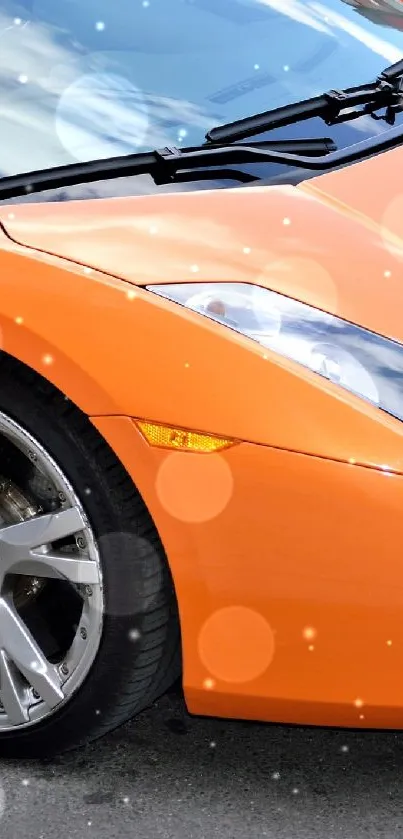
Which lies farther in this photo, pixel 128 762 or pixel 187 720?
pixel 187 720

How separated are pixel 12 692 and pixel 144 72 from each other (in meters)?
1.47

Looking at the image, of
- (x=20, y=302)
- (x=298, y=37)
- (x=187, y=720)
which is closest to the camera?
(x=20, y=302)

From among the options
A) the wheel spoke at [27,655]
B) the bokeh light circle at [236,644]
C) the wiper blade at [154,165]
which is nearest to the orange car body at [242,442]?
the bokeh light circle at [236,644]

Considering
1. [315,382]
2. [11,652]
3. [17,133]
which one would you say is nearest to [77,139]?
[17,133]

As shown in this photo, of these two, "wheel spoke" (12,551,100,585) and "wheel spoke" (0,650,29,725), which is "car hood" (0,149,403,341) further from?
"wheel spoke" (0,650,29,725)

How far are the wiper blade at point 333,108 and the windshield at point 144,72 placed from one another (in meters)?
0.04

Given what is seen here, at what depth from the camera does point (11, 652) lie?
100 inches

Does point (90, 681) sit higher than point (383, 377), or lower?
lower

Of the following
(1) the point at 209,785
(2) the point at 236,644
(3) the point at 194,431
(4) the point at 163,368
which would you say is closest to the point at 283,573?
(2) the point at 236,644

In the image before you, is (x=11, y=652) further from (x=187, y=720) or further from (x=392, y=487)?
(x=392, y=487)

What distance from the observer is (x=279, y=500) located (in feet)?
7.09

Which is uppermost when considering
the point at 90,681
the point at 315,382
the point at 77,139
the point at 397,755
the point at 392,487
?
the point at 77,139

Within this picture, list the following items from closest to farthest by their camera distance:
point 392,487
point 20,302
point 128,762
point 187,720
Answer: point 392,487 → point 20,302 → point 128,762 → point 187,720

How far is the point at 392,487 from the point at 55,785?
967 millimetres
